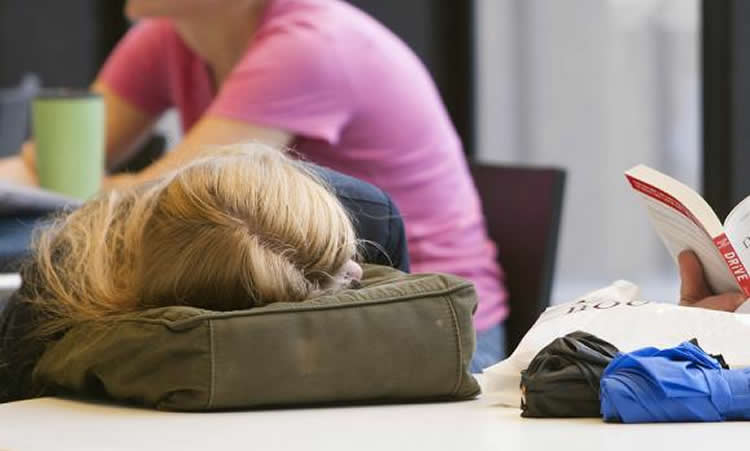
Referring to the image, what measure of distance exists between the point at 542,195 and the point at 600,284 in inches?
73.8

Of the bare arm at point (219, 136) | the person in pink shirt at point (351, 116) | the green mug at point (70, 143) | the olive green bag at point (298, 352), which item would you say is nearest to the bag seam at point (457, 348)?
the olive green bag at point (298, 352)

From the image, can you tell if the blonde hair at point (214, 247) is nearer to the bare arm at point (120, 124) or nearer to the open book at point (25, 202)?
the open book at point (25, 202)

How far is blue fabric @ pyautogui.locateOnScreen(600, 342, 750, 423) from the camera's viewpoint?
113 cm

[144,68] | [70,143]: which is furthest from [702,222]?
[144,68]

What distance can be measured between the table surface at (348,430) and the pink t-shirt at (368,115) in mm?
1184

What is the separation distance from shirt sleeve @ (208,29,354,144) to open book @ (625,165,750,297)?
116cm

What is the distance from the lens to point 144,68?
9.63 feet

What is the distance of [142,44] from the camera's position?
2932 mm

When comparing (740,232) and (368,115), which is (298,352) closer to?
(740,232)

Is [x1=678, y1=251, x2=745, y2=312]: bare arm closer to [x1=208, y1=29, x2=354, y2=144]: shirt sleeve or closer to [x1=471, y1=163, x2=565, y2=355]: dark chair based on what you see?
[x1=471, y1=163, x2=565, y2=355]: dark chair

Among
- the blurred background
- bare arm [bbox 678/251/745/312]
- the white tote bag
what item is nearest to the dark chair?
bare arm [bbox 678/251/745/312]

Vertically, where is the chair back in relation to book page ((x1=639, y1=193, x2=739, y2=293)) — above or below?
below

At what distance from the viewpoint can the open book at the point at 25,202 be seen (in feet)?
6.00

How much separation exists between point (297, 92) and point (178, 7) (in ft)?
0.97
